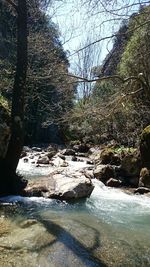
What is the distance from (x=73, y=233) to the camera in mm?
5688

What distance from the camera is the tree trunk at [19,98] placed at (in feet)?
27.7

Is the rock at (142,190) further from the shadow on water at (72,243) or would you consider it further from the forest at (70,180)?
the shadow on water at (72,243)

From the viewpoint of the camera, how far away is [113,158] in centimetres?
1365

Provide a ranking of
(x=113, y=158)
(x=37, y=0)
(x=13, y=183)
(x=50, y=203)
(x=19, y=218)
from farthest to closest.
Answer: (x=113, y=158) < (x=37, y=0) < (x=13, y=183) < (x=50, y=203) < (x=19, y=218)

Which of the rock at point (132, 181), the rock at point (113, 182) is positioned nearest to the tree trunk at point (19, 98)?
the rock at point (113, 182)

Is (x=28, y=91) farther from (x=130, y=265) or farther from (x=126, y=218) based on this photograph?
(x=130, y=265)

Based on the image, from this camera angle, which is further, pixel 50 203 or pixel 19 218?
pixel 50 203

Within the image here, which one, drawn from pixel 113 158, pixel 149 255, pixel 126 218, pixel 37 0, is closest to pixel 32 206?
pixel 126 218

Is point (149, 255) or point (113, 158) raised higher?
point (113, 158)

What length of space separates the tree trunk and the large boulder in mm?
740

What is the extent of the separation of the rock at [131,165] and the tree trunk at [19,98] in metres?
4.37

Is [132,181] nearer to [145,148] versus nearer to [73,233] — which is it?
[145,148]

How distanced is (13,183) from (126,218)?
2676mm

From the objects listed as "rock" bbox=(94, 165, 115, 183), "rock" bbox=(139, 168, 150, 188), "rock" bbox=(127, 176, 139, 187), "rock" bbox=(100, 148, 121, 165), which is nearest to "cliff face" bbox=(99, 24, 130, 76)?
"rock" bbox=(139, 168, 150, 188)
